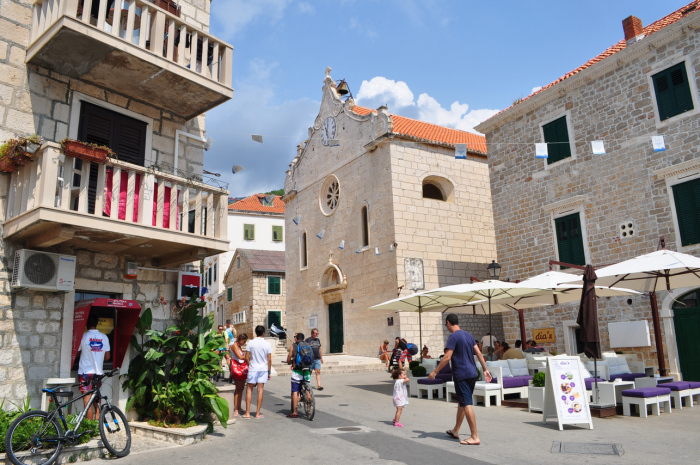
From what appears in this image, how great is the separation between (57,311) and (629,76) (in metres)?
15.1

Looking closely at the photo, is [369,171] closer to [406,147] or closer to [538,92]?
[406,147]

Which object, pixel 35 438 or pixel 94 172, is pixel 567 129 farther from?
pixel 35 438

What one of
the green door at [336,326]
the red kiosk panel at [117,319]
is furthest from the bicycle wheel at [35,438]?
the green door at [336,326]

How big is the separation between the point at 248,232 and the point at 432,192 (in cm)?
1793

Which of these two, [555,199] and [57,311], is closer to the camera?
[57,311]

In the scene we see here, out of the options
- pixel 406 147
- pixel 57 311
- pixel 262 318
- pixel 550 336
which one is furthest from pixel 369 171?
pixel 57 311

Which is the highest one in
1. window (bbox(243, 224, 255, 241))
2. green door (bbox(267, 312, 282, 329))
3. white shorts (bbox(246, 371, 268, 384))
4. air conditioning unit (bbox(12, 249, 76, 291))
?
window (bbox(243, 224, 255, 241))

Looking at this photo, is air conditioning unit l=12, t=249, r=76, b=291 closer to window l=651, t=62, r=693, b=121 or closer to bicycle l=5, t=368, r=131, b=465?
bicycle l=5, t=368, r=131, b=465

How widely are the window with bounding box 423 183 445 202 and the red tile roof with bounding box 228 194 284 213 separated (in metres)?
18.2

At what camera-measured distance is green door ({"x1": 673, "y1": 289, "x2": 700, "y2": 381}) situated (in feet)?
43.4

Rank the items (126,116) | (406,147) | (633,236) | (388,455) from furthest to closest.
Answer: (406,147), (633,236), (126,116), (388,455)

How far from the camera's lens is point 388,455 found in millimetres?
6527

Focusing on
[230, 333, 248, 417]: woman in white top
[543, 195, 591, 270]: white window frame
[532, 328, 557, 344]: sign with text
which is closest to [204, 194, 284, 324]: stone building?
[532, 328, 557, 344]: sign with text

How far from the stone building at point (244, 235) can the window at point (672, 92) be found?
93.1 ft
